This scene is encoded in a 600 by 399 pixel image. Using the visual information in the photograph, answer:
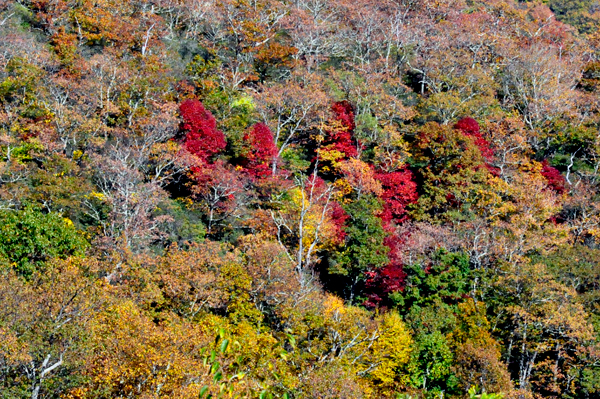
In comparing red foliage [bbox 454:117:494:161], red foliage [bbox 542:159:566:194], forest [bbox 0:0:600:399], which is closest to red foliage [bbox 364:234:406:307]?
forest [bbox 0:0:600:399]

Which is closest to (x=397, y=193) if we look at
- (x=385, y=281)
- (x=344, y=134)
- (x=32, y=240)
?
(x=344, y=134)

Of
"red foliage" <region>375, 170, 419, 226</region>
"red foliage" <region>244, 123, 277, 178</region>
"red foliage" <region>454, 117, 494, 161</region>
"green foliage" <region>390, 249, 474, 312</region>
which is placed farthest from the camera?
"red foliage" <region>454, 117, 494, 161</region>

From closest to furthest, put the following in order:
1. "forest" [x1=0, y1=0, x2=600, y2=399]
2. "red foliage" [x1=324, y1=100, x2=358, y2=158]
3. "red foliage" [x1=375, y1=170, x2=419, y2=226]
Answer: "forest" [x1=0, y1=0, x2=600, y2=399] → "red foliage" [x1=375, y1=170, x2=419, y2=226] → "red foliage" [x1=324, y1=100, x2=358, y2=158]

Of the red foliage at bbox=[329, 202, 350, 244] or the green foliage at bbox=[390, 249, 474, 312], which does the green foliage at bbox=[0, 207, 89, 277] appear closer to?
the red foliage at bbox=[329, 202, 350, 244]

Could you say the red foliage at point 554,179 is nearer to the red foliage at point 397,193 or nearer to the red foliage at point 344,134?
the red foliage at point 397,193

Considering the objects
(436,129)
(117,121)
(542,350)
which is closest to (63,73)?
(117,121)

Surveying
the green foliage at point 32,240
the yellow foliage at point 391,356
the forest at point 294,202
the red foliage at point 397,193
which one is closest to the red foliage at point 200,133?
the forest at point 294,202
